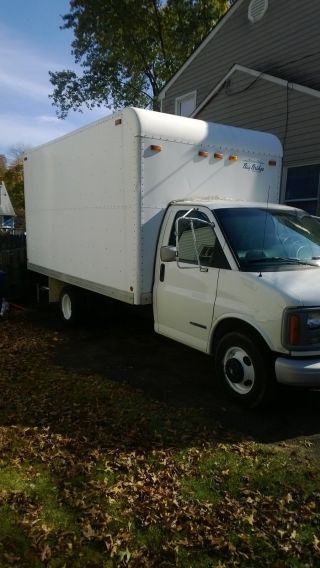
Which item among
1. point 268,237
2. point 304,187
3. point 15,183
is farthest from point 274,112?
point 15,183

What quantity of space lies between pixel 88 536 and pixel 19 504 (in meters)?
0.60

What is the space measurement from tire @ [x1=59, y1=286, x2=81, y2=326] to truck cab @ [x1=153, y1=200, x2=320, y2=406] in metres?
2.45

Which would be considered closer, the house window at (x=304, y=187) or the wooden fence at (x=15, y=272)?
the wooden fence at (x=15, y=272)

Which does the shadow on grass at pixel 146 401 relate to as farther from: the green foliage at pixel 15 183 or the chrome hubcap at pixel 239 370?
the green foliage at pixel 15 183

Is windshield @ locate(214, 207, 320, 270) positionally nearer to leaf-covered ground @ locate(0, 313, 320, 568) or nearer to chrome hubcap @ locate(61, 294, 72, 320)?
leaf-covered ground @ locate(0, 313, 320, 568)

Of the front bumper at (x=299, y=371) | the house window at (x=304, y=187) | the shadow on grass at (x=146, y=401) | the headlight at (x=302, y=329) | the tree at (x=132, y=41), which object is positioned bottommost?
the shadow on grass at (x=146, y=401)

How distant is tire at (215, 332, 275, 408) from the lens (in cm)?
439

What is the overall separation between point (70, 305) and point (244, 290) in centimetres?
431

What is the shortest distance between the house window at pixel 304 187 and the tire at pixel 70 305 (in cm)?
631

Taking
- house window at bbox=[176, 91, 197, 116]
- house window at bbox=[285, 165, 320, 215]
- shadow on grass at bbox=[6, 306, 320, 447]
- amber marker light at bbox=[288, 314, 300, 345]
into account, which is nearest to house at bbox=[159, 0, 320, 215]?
house window at bbox=[285, 165, 320, 215]

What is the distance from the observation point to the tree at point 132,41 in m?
24.2

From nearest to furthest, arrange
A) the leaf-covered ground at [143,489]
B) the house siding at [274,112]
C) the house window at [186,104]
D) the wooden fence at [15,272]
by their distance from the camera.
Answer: the leaf-covered ground at [143,489], the wooden fence at [15,272], the house siding at [274,112], the house window at [186,104]

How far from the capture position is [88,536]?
2863 millimetres

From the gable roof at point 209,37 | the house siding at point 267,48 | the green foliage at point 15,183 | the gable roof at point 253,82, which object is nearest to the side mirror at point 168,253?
the gable roof at point 253,82
